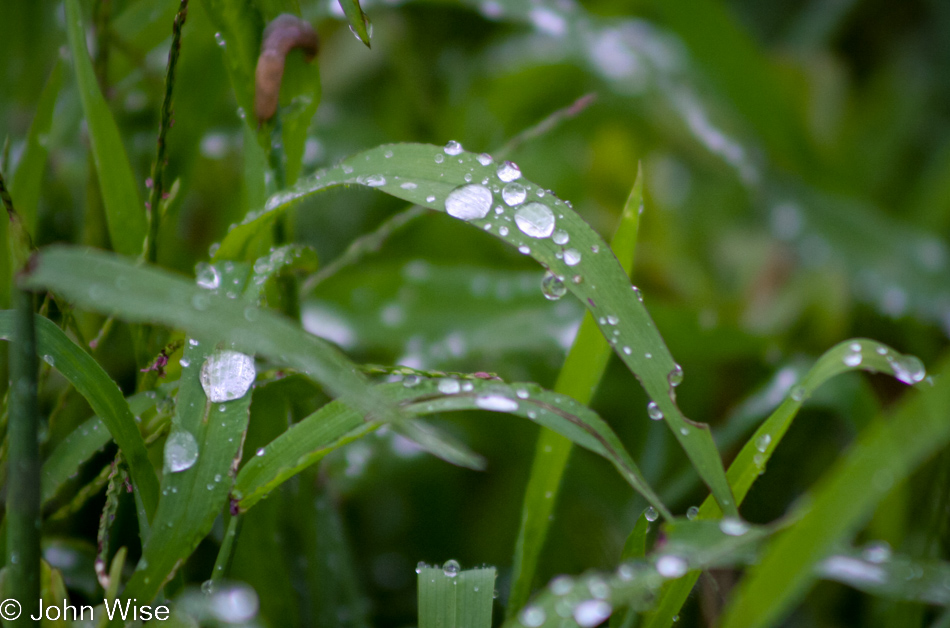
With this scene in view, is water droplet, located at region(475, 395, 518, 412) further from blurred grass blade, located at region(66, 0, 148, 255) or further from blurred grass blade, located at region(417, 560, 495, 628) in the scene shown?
blurred grass blade, located at region(66, 0, 148, 255)

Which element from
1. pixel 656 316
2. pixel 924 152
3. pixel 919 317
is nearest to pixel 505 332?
pixel 656 316

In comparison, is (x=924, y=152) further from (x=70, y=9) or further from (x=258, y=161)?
(x=70, y=9)

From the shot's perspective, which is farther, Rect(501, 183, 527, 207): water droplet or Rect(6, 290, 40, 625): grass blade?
Rect(501, 183, 527, 207): water droplet

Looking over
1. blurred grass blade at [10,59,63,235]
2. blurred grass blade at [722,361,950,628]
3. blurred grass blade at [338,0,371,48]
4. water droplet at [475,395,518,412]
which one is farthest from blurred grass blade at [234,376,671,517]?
blurred grass blade at [10,59,63,235]

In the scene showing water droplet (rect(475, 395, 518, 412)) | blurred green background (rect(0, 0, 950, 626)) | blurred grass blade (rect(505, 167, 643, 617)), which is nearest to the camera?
water droplet (rect(475, 395, 518, 412))

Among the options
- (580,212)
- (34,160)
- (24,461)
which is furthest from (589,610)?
(580,212)
